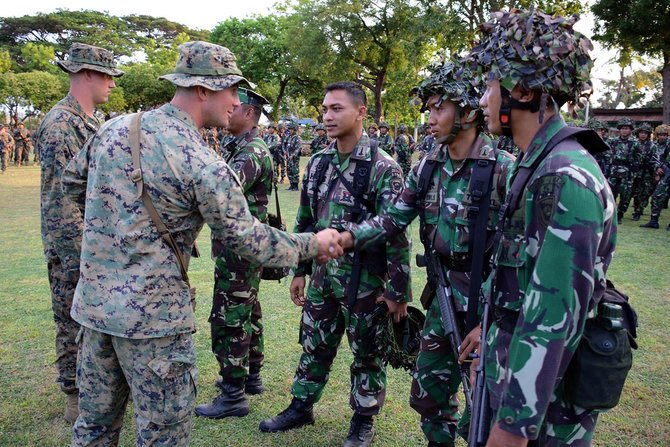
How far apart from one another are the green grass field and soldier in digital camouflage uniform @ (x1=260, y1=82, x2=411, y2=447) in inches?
9.9

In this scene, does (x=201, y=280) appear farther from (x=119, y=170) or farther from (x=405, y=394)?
(x=119, y=170)

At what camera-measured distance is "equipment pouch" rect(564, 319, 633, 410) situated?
1.77 meters

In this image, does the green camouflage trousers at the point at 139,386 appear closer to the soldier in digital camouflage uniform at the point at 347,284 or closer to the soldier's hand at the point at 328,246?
the soldier's hand at the point at 328,246

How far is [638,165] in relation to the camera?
13.2m

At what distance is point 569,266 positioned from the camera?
1646 mm

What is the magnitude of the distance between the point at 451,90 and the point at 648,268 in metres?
7.15

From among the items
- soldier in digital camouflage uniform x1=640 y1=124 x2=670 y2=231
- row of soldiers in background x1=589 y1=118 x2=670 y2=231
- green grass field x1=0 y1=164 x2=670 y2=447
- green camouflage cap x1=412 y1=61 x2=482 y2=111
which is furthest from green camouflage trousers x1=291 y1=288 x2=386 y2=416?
soldier in digital camouflage uniform x1=640 y1=124 x2=670 y2=231

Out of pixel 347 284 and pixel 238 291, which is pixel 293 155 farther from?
pixel 347 284

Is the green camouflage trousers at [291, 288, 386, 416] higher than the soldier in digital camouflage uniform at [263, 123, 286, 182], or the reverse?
the soldier in digital camouflage uniform at [263, 123, 286, 182]

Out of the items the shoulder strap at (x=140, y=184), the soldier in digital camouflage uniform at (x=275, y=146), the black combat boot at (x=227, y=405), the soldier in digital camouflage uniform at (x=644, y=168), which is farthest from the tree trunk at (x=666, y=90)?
the shoulder strap at (x=140, y=184)

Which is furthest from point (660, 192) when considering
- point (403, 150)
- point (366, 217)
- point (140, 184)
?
point (140, 184)

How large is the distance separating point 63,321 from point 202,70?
2456 mm

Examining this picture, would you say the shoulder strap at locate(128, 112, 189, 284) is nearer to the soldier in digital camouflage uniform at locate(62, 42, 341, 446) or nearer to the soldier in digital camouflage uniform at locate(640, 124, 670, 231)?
the soldier in digital camouflage uniform at locate(62, 42, 341, 446)

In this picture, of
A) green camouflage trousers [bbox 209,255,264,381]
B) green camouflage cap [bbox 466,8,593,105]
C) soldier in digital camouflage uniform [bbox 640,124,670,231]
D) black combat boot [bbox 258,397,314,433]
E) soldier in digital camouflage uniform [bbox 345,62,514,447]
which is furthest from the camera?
soldier in digital camouflage uniform [bbox 640,124,670,231]
